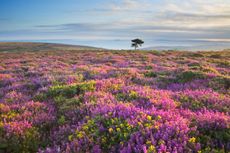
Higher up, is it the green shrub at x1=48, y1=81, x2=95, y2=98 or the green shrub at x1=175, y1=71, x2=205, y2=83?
the green shrub at x1=175, y1=71, x2=205, y2=83

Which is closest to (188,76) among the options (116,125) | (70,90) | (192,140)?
(70,90)

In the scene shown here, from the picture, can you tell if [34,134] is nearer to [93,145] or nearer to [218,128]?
[93,145]

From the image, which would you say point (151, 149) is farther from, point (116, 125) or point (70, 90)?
point (70, 90)

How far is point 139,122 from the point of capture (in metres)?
5.68

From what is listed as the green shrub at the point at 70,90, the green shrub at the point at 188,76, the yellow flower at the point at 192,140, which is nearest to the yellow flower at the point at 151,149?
the yellow flower at the point at 192,140

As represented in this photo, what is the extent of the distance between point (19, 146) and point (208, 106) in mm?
5721

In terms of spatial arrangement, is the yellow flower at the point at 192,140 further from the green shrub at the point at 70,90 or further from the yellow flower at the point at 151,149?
the green shrub at the point at 70,90

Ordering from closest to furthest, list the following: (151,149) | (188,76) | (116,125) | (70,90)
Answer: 1. (151,149)
2. (116,125)
3. (70,90)
4. (188,76)

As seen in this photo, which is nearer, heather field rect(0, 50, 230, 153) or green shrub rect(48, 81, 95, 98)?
heather field rect(0, 50, 230, 153)

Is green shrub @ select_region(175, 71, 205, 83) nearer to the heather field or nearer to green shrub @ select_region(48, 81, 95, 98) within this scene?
the heather field

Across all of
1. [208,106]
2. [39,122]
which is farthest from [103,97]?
[208,106]

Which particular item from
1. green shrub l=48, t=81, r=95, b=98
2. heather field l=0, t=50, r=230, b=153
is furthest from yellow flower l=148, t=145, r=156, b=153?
green shrub l=48, t=81, r=95, b=98

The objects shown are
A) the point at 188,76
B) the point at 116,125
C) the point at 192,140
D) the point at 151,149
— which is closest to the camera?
the point at 151,149

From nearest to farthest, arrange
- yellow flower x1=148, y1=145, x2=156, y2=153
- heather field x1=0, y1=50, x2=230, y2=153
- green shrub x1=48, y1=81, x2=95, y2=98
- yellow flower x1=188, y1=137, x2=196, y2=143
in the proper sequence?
yellow flower x1=148, y1=145, x2=156, y2=153, yellow flower x1=188, y1=137, x2=196, y2=143, heather field x1=0, y1=50, x2=230, y2=153, green shrub x1=48, y1=81, x2=95, y2=98
